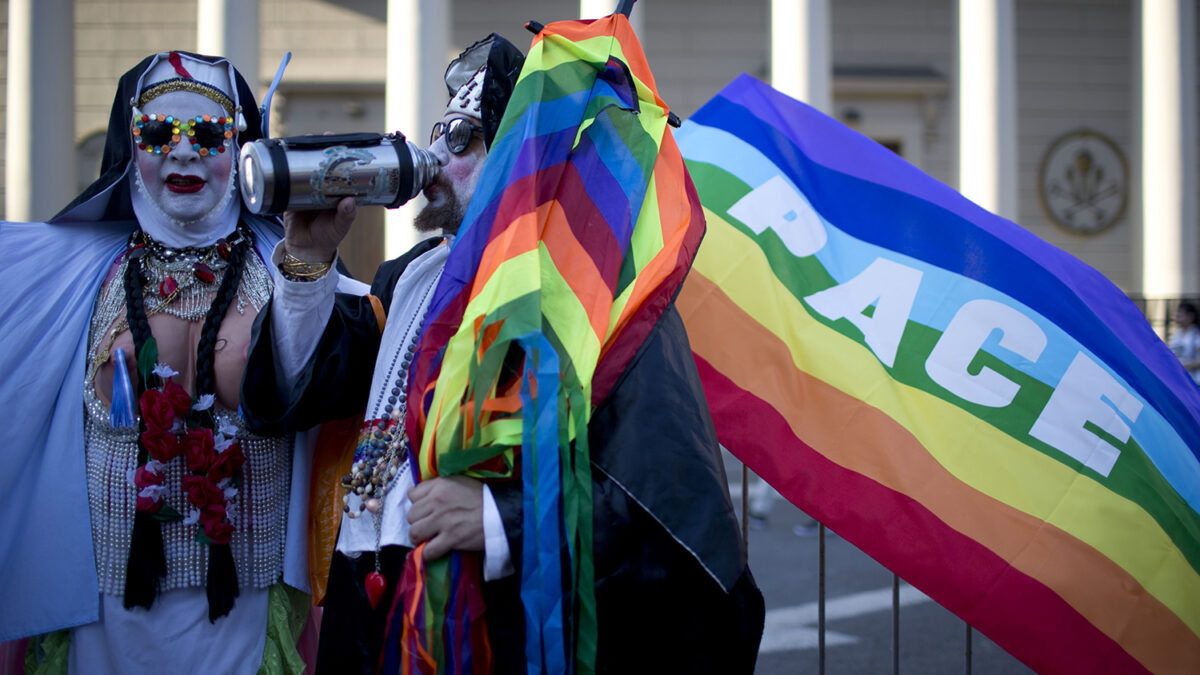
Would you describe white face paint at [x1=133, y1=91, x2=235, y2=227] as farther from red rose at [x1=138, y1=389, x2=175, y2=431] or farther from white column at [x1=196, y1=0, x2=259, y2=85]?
white column at [x1=196, y1=0, x2=259, y2=85]

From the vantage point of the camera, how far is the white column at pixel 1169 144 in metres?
10.4

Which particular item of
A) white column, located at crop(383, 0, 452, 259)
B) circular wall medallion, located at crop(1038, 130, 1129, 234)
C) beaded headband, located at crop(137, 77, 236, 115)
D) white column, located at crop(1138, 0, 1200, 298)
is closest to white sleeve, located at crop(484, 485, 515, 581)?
beaded headband, located at crop(137, 77, 236, 115)

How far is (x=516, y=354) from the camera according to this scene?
158cm

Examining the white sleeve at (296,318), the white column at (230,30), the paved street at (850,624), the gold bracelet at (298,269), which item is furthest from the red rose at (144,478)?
the white column at (230,30)

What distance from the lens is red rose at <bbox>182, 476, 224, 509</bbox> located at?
2.06 m

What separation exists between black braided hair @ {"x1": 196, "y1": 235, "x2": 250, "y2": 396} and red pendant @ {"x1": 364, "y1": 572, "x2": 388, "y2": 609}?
2.36 feet

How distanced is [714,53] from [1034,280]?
11.3m

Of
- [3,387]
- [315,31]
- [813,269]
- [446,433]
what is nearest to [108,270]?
[3,387]

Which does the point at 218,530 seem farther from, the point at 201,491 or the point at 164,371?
the point at 164,371

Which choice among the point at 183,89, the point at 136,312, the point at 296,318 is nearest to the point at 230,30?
the point at 183,89

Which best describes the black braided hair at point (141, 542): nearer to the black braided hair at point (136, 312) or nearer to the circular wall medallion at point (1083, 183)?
the black braided hair at point (136, 312)

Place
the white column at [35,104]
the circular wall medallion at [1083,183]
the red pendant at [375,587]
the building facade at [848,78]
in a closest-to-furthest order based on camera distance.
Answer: the red pendant at [375,587], the building facade at [848,78], the white column at [35,104], the circular wall medallion at [1083,183]

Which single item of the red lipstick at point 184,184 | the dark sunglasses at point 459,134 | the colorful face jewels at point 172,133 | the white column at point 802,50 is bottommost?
the red lipstick at point 184,184

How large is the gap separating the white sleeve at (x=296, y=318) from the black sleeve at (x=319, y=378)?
0.05 ft
